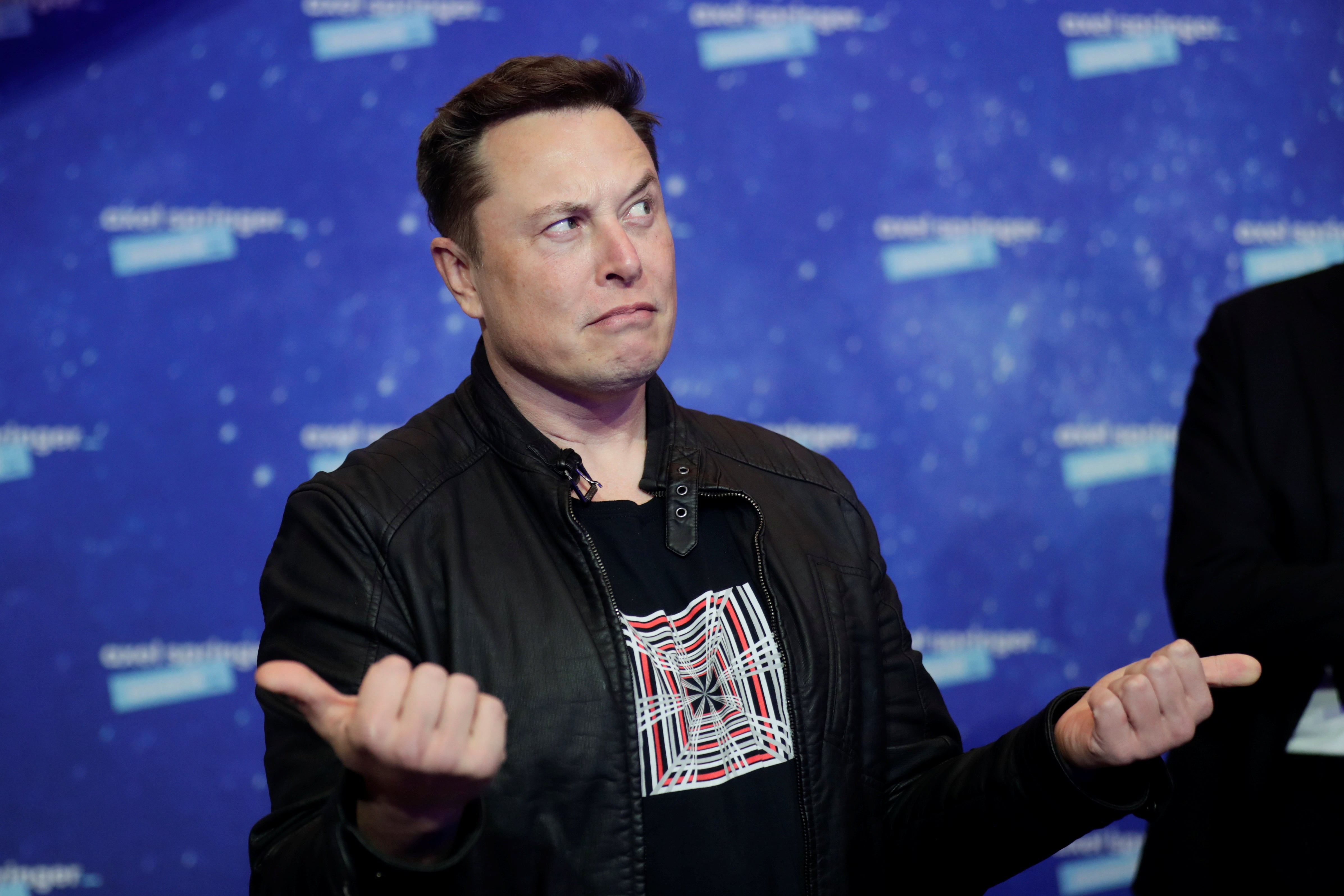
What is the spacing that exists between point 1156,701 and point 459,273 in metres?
1.01

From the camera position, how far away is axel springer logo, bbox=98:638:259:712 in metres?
2.63

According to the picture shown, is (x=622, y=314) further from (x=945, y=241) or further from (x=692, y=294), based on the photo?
(x=945, y=241)

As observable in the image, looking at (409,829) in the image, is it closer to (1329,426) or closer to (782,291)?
(1329,426)

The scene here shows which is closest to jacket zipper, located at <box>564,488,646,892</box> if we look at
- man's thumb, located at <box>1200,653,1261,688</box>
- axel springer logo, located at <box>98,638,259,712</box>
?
man's thumb, located at <box>1200,653,1261,688</box>

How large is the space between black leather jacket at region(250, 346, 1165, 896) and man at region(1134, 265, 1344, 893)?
541 mm

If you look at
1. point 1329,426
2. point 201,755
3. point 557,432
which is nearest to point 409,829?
point 557,432

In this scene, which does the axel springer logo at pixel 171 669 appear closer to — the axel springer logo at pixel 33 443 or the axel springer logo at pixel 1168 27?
the axel springer logo at pixel 33 443

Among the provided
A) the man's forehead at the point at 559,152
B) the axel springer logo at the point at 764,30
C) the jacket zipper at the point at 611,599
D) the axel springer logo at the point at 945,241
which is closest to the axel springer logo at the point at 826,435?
the axel springer logo at the point at 945,241

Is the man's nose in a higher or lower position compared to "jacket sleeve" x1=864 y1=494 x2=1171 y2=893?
higher

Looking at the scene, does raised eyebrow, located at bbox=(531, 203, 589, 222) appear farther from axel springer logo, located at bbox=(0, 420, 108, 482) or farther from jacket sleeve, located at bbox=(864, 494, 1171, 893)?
axel springer logo, located at bbox=(0, 420, 108, 482)

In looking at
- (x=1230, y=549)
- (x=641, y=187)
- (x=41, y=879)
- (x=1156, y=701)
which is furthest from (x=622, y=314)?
(x=41, y=879)

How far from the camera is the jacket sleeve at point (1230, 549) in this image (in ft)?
5.19

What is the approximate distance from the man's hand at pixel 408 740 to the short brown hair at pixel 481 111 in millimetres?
707

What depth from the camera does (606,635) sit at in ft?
3.87
